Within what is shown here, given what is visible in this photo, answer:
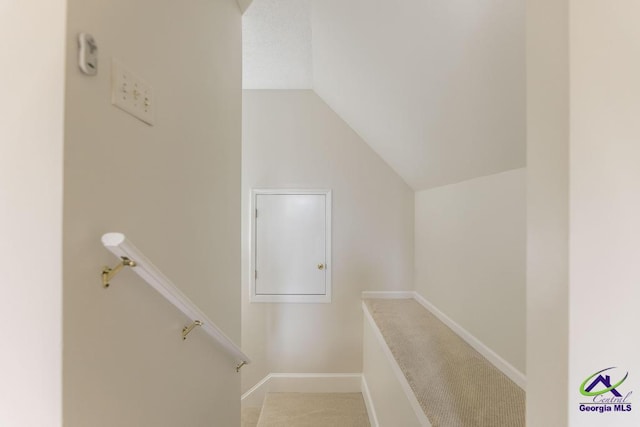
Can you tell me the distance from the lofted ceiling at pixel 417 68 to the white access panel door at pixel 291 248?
949 millimetres

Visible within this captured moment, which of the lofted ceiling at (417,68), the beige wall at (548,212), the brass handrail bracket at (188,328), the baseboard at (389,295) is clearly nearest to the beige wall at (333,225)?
the baseboard at (389,295)

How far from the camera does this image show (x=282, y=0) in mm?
1756

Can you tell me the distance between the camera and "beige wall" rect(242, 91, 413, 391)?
3014 mm

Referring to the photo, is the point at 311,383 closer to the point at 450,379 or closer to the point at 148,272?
the point at 450,379

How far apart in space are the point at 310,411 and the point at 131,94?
289cm

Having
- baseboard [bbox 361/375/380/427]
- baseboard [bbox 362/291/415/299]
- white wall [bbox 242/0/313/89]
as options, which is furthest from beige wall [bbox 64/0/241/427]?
baseboard [bbox 362/291/415/299]

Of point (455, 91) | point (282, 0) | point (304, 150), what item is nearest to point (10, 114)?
point (455, 91)

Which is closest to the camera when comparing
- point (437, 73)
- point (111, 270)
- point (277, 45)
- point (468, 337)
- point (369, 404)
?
point (111, 270)

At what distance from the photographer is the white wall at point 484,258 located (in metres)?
1.40

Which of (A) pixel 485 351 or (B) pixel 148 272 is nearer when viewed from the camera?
(B) pixel 148 272

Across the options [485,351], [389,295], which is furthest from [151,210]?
[389,295]

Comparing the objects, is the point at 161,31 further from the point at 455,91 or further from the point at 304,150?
the point at 304,150

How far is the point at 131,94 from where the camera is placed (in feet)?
2.50

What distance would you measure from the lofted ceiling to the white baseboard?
968 millimetres
